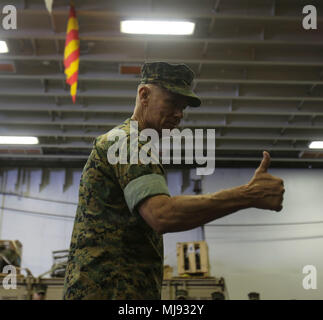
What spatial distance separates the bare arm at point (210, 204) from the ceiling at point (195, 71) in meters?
5.41

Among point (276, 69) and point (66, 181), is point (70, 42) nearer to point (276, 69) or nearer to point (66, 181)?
point (276, 69)

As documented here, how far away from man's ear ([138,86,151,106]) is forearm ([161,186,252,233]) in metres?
0.57

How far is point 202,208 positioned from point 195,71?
23.1 ft

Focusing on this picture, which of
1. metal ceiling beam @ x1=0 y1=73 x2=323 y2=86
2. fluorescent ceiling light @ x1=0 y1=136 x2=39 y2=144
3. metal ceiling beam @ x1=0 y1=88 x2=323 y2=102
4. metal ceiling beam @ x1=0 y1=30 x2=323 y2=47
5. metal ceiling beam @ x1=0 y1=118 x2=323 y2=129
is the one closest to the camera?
metal ceiling beam @ x1=0 y1=30 x2=323 y2=47

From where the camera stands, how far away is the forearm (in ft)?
5.37

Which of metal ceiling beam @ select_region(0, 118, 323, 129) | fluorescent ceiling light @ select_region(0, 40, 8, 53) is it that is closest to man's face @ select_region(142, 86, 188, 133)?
fluorescent ceiling light @ select_region(0, 40, 8, 53)

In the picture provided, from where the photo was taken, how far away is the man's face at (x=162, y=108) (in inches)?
81.1

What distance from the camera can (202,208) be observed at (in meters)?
1.65

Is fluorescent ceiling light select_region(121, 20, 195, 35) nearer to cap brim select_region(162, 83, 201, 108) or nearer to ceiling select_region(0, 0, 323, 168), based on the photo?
ceiling select_region(0, 0, 323, 168)

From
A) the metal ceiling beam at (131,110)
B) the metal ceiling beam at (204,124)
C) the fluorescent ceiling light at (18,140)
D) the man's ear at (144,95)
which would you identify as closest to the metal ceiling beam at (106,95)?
the metal ceiling beam at (131,110)

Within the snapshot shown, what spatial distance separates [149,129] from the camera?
2.08 metres

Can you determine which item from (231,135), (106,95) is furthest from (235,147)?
(106,95)

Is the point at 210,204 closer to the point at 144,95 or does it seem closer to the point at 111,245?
the point at 111,245

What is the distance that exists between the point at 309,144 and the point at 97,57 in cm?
521
